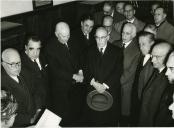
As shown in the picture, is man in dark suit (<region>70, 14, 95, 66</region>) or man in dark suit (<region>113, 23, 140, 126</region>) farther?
man in dark suit (<region>70, 14, 95, 66</region>)

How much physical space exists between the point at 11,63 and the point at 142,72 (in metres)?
1.71

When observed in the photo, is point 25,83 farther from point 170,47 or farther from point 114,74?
point 170,47

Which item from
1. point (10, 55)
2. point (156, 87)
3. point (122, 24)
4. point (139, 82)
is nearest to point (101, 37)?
point (139, 82)

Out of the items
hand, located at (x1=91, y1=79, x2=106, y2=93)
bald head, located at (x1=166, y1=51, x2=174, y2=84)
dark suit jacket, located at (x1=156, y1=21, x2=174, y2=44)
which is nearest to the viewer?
bald head, located at (x1=166, y1=51, x2=174, y2=84)

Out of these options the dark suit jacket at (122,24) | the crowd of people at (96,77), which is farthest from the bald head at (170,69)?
the dark suit jacket at (122,24)

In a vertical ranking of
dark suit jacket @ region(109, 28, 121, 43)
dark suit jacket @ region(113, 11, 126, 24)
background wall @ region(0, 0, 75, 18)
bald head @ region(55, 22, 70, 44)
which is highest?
background wall @ region(0, 0, 75, 18)

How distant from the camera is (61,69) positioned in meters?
4.33

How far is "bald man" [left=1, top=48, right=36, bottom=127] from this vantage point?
3047 millimetres

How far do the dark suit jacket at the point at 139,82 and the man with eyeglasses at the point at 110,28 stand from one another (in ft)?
3.92

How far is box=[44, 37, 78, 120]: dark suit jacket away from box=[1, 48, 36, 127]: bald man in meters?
1.10

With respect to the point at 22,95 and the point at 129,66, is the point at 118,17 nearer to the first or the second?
the point at 129,66

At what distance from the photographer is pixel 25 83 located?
3246 millimetres

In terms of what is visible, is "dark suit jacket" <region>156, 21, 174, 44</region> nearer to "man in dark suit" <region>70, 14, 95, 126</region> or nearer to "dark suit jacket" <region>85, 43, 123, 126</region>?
"man in dark suit" <region>70, 14, 95, 126</region>

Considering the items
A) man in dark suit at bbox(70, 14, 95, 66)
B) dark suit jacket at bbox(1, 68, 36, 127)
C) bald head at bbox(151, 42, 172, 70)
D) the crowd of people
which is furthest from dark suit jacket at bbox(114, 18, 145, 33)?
dark suit jacket at bbox(1, 68, 36, 127)
